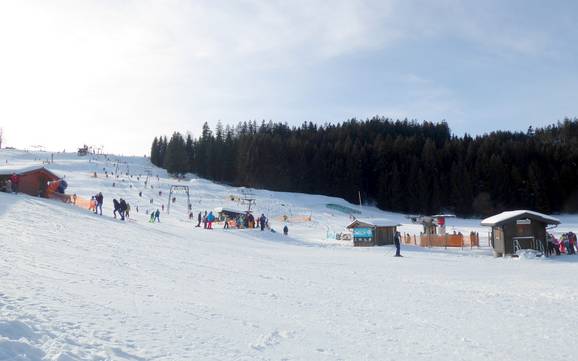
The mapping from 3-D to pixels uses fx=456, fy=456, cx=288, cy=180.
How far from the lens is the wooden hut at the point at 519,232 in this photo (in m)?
27.4

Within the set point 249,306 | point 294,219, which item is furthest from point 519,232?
point 294,219

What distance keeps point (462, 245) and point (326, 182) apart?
53701 millimetres

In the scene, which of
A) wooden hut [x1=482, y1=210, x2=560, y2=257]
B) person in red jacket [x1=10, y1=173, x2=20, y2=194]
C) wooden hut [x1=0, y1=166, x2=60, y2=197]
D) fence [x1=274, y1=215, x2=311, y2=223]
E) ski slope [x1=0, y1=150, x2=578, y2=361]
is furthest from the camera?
fence [x1=274, y1=215, x2=311, y2=223]

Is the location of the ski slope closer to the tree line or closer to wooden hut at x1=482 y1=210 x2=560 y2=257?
wooden hut at x1=482 y1=210 x2=560 y2=257

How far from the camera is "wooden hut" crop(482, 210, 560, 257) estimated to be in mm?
27359

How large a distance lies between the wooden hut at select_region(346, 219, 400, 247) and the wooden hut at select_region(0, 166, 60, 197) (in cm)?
2279

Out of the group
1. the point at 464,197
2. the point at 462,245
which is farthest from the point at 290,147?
the point at 462,245

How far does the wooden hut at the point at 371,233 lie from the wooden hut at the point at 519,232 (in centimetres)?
677

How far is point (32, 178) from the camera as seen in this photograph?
107 feet

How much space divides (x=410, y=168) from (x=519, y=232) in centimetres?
5440

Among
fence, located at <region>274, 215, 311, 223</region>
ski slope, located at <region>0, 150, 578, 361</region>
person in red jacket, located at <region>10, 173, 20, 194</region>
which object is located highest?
person in red jacket, located at <region>10, 173, 20, 194</region>

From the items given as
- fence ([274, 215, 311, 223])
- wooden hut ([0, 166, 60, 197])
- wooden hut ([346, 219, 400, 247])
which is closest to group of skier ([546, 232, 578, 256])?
wooden hut ([346, 219, 400, 247])

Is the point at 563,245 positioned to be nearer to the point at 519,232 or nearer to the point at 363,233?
the point at 519,232

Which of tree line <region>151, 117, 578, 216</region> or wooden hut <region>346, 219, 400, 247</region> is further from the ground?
tree line <region>151, 117, 578, 216</region>
